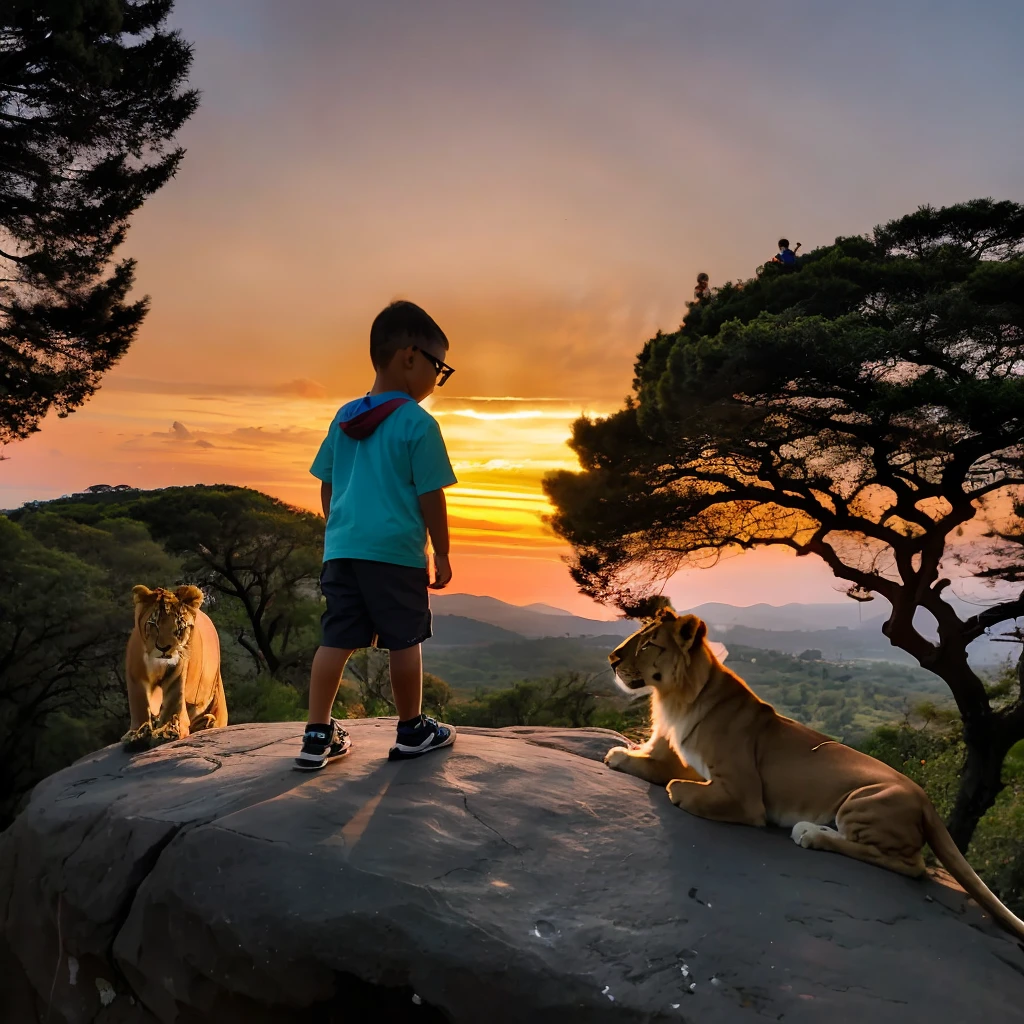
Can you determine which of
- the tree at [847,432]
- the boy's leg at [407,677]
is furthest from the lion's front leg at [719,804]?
the tree at [847,432]

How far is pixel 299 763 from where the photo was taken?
12.1 feet

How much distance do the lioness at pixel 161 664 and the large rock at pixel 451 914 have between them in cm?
103

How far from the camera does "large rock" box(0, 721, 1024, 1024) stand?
2.50 metres

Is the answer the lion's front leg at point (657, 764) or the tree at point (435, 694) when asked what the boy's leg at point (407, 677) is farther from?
the tree at point (435, 694)

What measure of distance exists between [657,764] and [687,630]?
765 mm

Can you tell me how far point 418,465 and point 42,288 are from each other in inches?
503

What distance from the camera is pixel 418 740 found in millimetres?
3906

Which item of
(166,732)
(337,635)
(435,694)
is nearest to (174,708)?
(166,732)

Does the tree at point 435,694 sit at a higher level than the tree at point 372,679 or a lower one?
lower

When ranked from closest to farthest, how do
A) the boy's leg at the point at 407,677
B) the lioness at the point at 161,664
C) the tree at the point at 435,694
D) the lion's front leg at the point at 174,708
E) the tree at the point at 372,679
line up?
the boy's leg at the point at 407,677, the lioness at the point at 161,664, the lion's front leg at the point at 174,708, the tree at the point at 372,679, the tree at the point at 435,694

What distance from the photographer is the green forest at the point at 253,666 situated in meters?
15.4

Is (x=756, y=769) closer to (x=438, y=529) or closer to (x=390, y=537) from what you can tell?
(x=438, y=529)

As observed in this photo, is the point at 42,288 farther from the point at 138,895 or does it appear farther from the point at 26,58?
the point at 138,895

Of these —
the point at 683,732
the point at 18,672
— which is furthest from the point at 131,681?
the point at 18,672
